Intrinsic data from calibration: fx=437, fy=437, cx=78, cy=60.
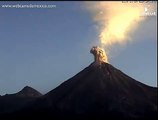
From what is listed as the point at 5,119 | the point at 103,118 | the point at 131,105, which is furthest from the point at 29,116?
the point at 131,105

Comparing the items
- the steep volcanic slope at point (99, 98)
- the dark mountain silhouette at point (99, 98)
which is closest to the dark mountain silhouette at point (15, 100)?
the dark mountain silhouette at point (99, 98)

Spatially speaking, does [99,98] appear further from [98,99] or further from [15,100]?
[15,100]

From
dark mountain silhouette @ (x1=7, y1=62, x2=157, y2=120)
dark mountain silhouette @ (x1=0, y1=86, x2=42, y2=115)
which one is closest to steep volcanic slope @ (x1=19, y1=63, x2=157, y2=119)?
dark mountain silhouette @ (x1=7, y1=62, x2=157, y2=120)

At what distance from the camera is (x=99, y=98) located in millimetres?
132500

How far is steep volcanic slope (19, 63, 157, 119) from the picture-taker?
118375mm

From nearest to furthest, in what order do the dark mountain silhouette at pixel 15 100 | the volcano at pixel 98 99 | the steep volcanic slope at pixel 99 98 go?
the volcano at pixel 98 99 < the steep volcanic slope at pixel 99 98 < the dark mountain silhouette at pixel 15 100

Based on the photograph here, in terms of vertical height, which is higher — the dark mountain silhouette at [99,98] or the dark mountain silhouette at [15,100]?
the dark mountain silhouette at [99,98]

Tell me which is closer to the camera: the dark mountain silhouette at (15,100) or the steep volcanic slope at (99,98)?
the steep volcanic slope at (99,98)

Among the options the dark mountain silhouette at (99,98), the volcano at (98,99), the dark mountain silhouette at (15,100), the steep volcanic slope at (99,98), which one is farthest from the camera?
the dark mountain silhouette at (15,100)

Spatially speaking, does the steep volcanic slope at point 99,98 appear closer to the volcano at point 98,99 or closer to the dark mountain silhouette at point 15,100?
the volcano at point 98,99

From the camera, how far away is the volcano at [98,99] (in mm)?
117500

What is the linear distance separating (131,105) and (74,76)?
3835cm

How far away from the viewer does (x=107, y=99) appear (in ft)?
424

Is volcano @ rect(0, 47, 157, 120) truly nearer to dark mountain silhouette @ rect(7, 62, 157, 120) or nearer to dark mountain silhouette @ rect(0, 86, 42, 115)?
dark mountain silhouette @ rect(7, 62, 157, 120)
